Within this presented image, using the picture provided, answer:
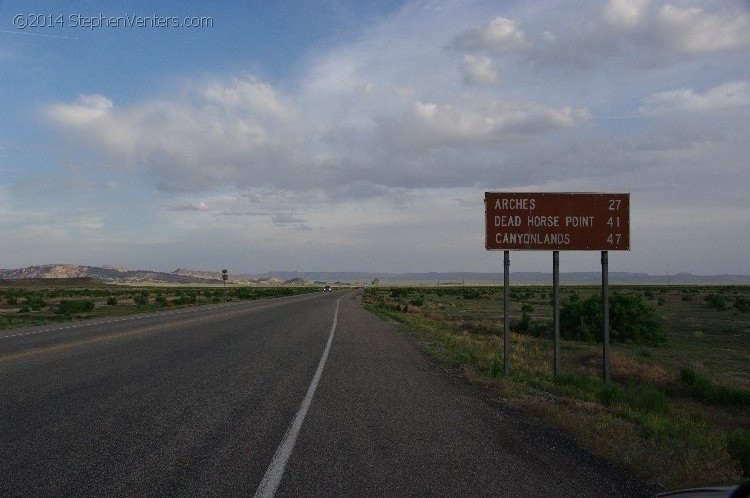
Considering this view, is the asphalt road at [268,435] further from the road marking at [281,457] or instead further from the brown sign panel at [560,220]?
the brown sign panel at [560,220]

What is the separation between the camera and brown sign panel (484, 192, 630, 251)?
13.9 metres

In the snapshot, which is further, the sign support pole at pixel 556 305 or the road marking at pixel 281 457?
the sign support pole at pixel 556 305

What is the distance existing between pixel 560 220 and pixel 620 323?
16.7m

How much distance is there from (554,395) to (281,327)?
52.5 ft

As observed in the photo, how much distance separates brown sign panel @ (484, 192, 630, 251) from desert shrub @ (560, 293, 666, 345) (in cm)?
1525

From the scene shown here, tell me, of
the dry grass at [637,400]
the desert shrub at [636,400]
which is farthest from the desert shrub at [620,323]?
the desert shrub at [636,400]

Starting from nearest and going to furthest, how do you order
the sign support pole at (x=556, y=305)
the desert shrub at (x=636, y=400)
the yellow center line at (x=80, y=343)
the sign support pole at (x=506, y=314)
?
the desert shrub at (x=636, y=400) < the sign support pole at (x=506, y=314) < the sign support pole at (x=556, y=305) < the yellow center line at (x=80, y=343)

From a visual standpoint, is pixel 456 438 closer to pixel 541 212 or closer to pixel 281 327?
pixel 541 212

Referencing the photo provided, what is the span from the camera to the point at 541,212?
13953mm

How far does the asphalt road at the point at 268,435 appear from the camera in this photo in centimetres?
581

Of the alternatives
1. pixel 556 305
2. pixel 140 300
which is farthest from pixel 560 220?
pixel 140 300

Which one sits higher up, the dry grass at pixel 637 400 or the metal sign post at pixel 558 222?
the metal sign post at pixel 558 222

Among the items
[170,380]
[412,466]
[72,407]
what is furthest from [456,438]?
[170,380]

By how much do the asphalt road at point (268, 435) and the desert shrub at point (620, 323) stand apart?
16780 millimetres
